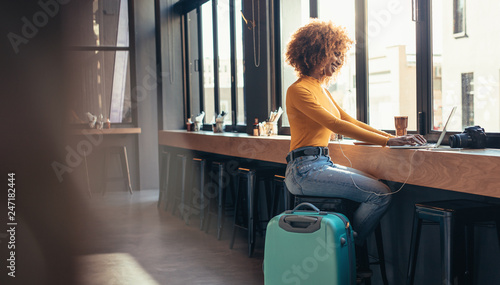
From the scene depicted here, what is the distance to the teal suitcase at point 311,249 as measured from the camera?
8.27 feet

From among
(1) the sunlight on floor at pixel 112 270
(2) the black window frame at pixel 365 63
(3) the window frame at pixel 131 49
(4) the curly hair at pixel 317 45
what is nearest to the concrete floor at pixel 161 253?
(1) the sunlight on floor at pixel 112 270

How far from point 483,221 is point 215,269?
1.99 m

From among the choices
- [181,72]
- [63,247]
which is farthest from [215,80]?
[63,247]

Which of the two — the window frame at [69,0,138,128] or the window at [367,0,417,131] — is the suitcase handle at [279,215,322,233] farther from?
the window frame at [69,0,138,128]

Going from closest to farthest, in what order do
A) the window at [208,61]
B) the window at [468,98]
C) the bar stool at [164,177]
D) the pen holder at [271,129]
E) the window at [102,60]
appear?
the window at [468,98]
the pen holder at [271,129]
the bar stool at [164,177]
the window at [208,61]
the window at [102,60]

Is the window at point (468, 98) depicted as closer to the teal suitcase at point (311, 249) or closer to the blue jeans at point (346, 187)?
the blue jeans at point (346, 187)

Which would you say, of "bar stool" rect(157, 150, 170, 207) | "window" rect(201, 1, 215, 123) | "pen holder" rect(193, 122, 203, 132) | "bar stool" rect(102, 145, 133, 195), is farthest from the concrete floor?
"bar stool" rect(102, 145, 133, 195)

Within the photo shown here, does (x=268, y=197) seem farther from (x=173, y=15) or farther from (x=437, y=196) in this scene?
(x=173, y=15)

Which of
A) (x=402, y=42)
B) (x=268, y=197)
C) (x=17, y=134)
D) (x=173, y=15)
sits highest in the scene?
(x=173, y=15)

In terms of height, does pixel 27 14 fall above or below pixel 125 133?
above

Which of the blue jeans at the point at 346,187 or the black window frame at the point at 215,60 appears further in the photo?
the black window frame at the point at 215,60

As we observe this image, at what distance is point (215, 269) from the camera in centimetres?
383

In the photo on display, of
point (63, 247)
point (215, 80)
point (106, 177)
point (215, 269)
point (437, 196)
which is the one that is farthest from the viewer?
point (106, 177)

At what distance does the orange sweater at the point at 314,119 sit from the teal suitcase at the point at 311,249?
412 millimetres
